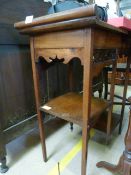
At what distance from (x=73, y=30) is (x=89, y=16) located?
0.13 meters

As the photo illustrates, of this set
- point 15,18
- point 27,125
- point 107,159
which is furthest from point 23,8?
point 107,159

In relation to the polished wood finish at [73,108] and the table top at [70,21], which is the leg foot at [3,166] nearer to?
the polished wood finish at [73,108]

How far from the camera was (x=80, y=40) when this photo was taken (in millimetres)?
692

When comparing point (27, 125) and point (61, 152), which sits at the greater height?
point (27, 125)

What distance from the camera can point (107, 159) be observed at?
46.6 inches

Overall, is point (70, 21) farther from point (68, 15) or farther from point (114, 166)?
point (114, 166)

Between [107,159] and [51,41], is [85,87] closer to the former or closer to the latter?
[51,41]

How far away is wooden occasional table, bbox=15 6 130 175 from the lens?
2.06 feet

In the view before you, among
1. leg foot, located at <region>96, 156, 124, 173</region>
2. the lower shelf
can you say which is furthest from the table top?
the lower shelf

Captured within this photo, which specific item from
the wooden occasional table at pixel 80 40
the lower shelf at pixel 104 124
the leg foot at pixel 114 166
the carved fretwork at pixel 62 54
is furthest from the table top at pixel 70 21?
the lower shelf at pixel 104 124

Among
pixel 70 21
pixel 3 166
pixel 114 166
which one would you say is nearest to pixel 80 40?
pixel 70 21

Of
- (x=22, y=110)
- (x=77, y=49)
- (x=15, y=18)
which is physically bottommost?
(x=22, y=110)

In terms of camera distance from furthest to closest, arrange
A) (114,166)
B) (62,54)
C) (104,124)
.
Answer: (104,124) → (114,166) → (62,54)

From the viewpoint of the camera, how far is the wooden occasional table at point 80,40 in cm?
63
